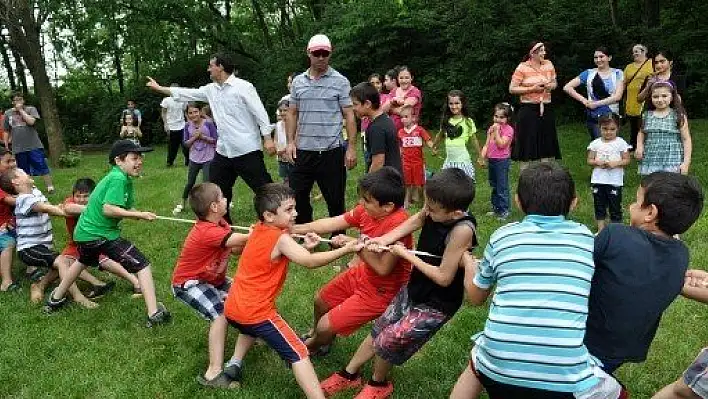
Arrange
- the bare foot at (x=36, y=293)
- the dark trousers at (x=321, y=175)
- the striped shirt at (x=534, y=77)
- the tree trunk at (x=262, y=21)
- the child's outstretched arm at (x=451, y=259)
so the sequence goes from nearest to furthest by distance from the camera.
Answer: the child's outstretched arm at (x=451, y=259) → the bare foot at (x=36, y=293) → the dark trousers at (x=321, y=175) → the striped shirt at (x=534, y=77) → the tree trunk at (x=262, y=21)

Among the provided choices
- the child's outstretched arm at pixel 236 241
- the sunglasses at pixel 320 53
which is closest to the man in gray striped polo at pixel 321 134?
the sunglasses at pixel 320 53

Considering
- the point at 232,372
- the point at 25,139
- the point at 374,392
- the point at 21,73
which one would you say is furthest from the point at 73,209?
the point at 21,73

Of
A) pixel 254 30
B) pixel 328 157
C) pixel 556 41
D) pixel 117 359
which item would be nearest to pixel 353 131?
pixel 328 157

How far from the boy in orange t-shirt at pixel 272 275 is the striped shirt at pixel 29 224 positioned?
2.94 meters

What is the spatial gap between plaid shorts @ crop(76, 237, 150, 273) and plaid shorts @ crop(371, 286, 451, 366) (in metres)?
2.40

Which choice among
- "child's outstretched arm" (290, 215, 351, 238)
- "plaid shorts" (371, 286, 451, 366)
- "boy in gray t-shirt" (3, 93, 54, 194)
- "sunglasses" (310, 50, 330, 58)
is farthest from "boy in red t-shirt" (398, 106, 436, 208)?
"boy in gray t-shirt" (3, 93, 54, 194)

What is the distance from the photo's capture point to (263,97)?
21.5 meters

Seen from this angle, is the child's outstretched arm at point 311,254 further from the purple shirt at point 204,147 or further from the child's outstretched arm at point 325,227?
the purple shirt at point 204,147

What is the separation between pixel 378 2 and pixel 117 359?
1498 cm

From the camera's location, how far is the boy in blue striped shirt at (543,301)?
8.27ft

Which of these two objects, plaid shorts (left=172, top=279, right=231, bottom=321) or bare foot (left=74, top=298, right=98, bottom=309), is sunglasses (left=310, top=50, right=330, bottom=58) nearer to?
plaid shorts (left=172, top=279, right=231, bottom=321)

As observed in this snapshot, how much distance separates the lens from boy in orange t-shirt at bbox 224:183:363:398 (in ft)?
11.6

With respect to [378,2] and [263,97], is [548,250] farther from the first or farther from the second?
[263,97]

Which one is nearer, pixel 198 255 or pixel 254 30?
pixel 198 255
